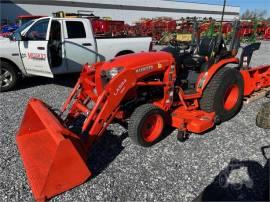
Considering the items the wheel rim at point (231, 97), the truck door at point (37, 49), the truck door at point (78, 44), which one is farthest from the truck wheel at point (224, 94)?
the truck door at point (37, 49)

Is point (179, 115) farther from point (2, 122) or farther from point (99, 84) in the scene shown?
point (2, 122)

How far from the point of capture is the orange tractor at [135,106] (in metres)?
3.49

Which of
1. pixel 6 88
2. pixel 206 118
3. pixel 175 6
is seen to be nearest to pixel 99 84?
pixel 206 118

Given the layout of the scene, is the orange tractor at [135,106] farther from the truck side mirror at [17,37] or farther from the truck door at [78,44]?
the truck side mirror at [17,37]

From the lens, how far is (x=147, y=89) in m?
4.89

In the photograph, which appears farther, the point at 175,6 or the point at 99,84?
the point at 175,6

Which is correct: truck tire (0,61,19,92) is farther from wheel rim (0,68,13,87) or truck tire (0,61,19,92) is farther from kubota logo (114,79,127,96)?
kubota logo (114,79,127,96)

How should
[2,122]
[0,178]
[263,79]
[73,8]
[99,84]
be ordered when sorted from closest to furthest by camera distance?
[0,178] → [99,84] → [2,122] → [263,79] → [73,8]

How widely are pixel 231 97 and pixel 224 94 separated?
0.53 metres

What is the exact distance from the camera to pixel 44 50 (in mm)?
7516

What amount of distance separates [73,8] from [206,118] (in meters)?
33.8

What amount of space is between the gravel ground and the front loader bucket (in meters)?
0.16

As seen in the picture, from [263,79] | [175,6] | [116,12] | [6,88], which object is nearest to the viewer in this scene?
[263,79]

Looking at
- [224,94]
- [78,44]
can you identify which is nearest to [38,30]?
[78,44]
